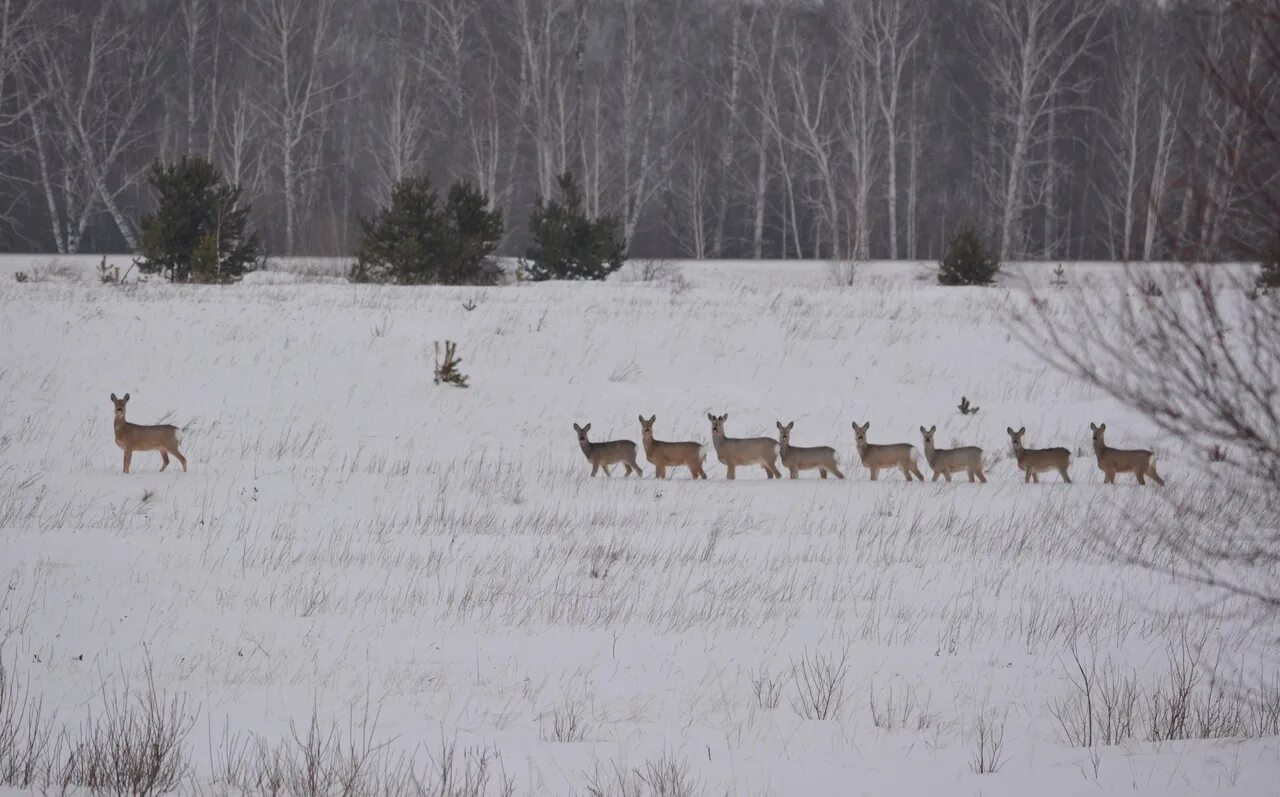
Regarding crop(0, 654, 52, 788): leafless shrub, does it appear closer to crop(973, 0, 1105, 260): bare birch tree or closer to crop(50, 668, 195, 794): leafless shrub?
crop(50, 668, 195, 794): leafless shrub

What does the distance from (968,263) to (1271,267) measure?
958 inches

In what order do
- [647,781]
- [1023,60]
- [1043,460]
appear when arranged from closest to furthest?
[647,781] < [1043,460] < [1023,60]

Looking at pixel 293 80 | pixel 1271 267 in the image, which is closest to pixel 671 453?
pixel 1271 267

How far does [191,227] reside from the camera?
26781 millimetres

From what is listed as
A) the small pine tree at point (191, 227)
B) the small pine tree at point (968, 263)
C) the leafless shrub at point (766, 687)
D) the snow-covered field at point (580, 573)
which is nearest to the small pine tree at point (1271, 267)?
the snow-covered field at point (580, 573)

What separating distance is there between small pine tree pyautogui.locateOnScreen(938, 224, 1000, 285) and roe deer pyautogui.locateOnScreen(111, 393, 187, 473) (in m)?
19.7

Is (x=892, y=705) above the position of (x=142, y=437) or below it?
below

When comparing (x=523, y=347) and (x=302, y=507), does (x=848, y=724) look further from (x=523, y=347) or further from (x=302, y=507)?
(x=523, y=347)

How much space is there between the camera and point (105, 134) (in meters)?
44.1

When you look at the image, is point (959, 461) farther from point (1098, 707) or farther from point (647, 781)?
point (647, 781)

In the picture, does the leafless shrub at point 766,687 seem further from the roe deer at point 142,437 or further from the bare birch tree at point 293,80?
the bare birch tree at point 293,80

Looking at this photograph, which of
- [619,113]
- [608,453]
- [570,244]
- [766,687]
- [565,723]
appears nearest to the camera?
[565,723]

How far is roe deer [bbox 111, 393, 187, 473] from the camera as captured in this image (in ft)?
45.7

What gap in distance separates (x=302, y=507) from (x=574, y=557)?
3599mm
